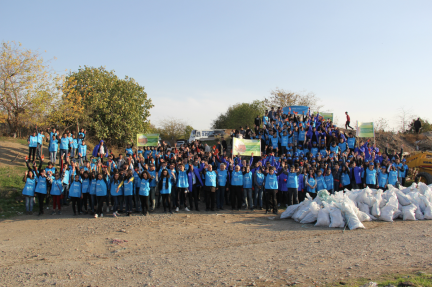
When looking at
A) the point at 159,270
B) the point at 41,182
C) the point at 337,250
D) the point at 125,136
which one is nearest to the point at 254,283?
the point at 159,270

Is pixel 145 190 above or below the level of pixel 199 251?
above

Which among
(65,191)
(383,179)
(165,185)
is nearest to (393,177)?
(383,179)

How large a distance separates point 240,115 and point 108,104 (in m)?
26.7

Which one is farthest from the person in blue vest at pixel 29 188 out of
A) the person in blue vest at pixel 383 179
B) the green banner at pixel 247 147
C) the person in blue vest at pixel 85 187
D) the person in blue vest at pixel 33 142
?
the person in blue vest at pixel 383 179

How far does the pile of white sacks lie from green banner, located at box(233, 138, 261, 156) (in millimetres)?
5082

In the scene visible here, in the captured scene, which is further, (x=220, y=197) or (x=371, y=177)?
(x=371, y=177)

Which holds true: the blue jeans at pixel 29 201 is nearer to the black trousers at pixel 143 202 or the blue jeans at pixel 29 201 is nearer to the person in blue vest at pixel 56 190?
the person in blue vest at pixel 56 190

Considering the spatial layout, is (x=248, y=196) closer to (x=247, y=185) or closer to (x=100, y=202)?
(x=247, y=185)

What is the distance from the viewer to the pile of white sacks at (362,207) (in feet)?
30.9

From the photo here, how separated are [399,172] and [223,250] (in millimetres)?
10761

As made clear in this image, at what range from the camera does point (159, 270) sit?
6.09 m

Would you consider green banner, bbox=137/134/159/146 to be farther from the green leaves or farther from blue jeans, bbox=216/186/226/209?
the green leaves

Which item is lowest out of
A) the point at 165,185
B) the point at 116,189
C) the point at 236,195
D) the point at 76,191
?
the point at 236,195

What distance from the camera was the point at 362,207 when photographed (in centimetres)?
1028
